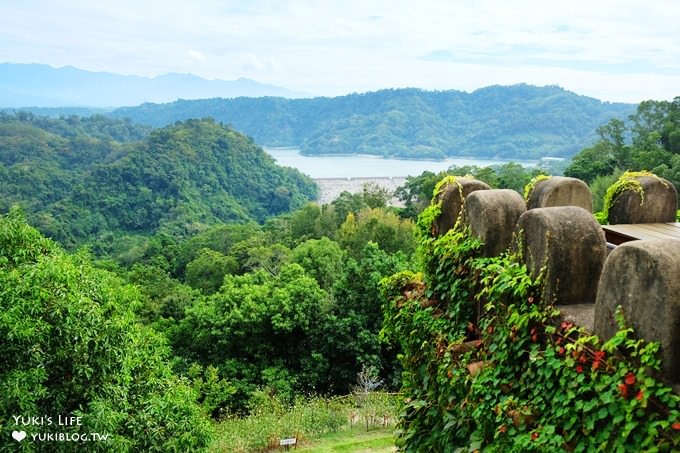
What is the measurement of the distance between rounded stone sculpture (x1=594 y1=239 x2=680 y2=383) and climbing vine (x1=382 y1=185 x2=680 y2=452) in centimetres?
5

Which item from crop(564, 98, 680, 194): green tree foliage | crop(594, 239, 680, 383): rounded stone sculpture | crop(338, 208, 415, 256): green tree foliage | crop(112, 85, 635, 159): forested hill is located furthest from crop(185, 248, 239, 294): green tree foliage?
crop(112, 85, 635, 159): forested hill

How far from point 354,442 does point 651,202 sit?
5423mm

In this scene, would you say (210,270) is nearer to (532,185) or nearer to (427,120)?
(532,185)

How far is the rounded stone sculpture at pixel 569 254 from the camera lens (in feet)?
8.81

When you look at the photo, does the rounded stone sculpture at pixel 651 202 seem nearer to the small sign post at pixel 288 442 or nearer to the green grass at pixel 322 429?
the green grass at pixel 322 429

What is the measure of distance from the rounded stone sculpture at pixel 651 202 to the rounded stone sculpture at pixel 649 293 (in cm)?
195

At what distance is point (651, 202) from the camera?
399cm

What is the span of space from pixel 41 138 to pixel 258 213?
41609 mm

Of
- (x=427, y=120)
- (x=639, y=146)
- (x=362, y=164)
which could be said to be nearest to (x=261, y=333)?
(x=639, y=146)

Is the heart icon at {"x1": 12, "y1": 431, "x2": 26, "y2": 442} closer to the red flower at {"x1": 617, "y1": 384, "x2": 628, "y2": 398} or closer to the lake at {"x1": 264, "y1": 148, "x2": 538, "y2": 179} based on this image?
the red flower at {"x1": 617, "y1": 384, "x2": 628, "y2": 398}

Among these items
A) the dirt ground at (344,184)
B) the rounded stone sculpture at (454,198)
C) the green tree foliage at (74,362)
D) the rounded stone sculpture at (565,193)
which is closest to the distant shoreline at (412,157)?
the dirt ground at (344,184)

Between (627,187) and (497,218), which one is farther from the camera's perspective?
(627,187)

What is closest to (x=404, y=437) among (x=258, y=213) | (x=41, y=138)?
(x=258, y=213)

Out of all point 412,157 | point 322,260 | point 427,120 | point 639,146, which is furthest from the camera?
point 427,120
